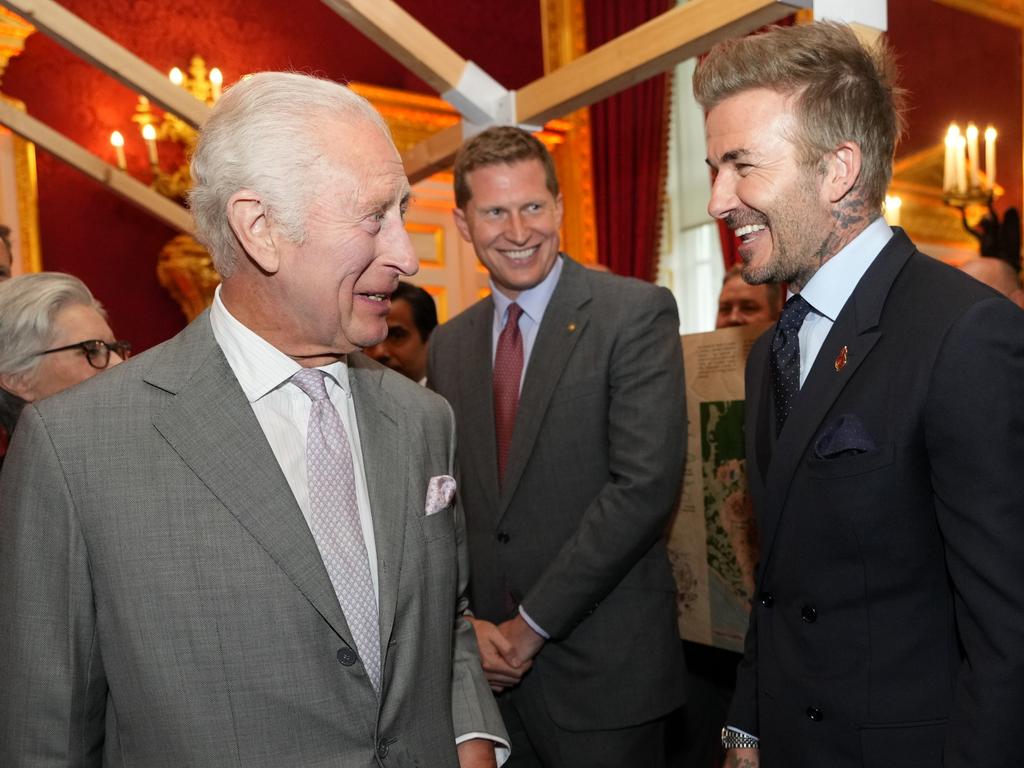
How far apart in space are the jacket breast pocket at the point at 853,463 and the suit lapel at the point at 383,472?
25.9 inches

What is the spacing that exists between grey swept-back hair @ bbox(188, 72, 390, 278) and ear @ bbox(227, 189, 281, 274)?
14mm

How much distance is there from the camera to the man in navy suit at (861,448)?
1.27 m

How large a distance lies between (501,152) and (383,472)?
4.33ft

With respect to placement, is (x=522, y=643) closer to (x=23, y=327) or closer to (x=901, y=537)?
(x=901, y=537)

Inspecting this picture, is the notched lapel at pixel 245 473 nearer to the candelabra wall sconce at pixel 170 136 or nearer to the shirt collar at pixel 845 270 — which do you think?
the shirt collar at pixel 845 270

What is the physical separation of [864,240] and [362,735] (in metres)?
1.12

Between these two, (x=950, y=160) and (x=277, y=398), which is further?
(x=950, y=160)

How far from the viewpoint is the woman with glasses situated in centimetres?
231

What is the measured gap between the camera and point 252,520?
Result: 133cm

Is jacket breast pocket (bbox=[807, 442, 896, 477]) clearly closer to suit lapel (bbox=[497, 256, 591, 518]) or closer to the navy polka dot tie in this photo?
the navy polka dot tie

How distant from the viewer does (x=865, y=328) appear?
1445 millimetres

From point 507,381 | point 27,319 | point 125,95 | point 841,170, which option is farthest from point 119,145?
point 841,170

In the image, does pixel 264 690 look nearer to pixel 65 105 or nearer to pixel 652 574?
pixel 652 574

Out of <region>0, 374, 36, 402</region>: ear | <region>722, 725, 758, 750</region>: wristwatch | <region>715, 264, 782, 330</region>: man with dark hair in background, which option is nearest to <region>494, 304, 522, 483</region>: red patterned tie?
<region>722, 725, 758, 750</region>: wristwatch
